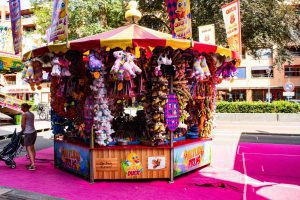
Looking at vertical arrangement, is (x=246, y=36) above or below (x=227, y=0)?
below

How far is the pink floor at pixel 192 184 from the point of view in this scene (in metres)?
7.16

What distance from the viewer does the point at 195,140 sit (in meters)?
9.45

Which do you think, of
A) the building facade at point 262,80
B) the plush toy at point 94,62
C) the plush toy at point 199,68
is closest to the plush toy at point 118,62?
the plush toy at point 94,62

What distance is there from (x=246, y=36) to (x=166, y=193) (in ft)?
56.7

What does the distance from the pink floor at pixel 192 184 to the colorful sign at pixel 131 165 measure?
0.30m

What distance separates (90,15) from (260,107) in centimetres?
1453

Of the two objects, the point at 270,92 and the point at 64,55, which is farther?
the point at 270,92

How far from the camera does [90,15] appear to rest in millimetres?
24172

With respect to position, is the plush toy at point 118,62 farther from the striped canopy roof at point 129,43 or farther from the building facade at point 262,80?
the building facade at point 262,80

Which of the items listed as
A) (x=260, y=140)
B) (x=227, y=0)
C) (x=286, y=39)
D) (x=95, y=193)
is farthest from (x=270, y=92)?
(x=95, y=193)

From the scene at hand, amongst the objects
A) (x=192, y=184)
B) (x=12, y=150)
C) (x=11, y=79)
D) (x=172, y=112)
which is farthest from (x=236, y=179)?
(x=11, y=79)

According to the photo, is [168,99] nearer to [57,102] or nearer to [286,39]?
[57,102]

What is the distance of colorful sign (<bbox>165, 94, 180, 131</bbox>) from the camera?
8030 mm

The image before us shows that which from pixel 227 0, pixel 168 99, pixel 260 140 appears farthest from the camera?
pixel 227 0
